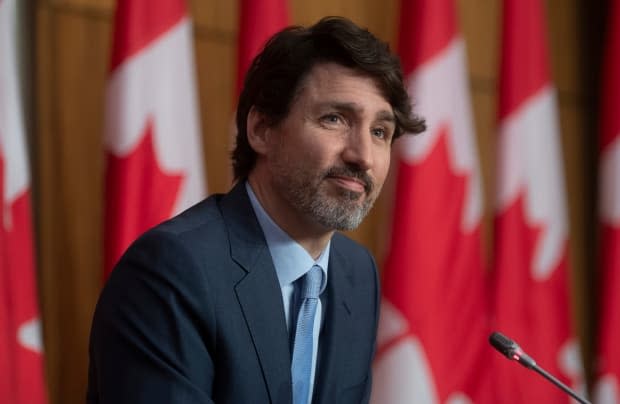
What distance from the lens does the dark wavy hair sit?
1.75 m

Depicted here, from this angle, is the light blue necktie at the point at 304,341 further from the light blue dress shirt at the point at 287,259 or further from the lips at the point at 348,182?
the lips at the point at 348,182

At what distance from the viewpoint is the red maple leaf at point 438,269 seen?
2.88 metres

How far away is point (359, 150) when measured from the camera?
169cm

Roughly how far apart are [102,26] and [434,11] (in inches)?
45.3

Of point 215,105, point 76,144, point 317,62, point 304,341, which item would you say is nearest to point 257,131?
point 317,62

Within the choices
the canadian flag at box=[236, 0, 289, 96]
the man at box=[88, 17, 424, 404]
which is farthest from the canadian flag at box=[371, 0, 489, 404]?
the man at box=[88, 17, 424, 404]

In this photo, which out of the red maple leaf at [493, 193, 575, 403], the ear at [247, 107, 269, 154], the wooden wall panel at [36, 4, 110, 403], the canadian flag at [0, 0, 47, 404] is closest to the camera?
the ear at [247, 107, 269, 154]

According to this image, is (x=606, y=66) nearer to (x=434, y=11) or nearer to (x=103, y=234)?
(x=434, y=11)

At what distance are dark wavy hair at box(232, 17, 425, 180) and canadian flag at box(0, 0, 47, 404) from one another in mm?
741

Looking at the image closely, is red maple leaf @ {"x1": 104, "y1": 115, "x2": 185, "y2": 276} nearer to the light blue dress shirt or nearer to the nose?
the light blue dress shirt

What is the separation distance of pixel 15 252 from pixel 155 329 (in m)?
0.93

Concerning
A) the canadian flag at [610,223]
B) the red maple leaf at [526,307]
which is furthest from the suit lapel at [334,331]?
the canadian flag at [610,223]

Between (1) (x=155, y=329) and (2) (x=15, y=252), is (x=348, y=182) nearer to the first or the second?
(1) (x=155, y=329)

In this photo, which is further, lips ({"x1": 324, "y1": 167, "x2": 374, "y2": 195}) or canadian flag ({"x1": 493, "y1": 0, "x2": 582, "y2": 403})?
canadian flag ({"x1": 493, "y1": 0, "x2": 582, "y2": 403})
